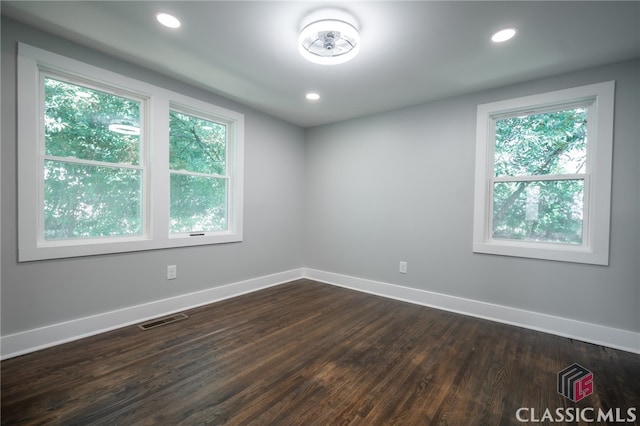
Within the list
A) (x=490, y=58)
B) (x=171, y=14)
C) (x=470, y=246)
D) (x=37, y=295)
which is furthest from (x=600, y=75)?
(x=37, y=295)

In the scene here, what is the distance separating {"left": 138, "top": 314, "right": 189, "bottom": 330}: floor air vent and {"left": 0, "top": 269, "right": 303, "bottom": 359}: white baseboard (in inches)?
3.8

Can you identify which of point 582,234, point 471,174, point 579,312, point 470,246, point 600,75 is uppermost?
point 600,75

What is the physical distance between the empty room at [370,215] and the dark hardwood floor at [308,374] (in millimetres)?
21

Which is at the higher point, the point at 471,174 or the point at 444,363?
the point at 471,174

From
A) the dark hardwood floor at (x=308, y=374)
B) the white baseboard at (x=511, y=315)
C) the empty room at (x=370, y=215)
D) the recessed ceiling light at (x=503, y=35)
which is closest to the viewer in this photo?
the dark hardwood floor at (x=308, y=374)

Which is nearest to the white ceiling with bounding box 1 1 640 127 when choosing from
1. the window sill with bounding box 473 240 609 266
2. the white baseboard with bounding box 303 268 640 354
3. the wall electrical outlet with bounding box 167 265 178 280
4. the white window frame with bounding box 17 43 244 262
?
the white window frame with bounding box 17 43 244 262

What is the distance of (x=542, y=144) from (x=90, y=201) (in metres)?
4.50

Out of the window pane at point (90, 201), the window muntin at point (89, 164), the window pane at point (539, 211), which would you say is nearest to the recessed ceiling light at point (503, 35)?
the window pane at point (539, 211)

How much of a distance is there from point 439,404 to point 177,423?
4.98ft

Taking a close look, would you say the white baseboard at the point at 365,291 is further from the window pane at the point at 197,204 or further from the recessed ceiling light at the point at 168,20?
the recessed ceiling light at the point at 168,20

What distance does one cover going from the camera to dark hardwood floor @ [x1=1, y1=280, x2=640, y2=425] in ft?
5.25

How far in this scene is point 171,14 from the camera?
6.53ft

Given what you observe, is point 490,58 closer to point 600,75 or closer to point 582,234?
point 600,75

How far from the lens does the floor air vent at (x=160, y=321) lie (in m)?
2.71
